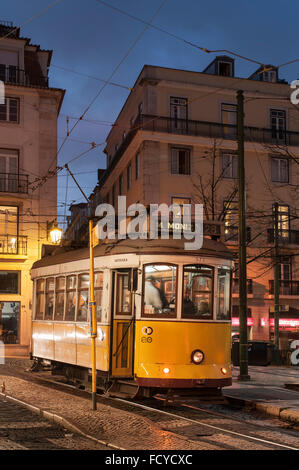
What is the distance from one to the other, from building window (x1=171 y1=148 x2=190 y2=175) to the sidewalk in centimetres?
1829

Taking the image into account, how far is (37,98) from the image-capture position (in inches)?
1371

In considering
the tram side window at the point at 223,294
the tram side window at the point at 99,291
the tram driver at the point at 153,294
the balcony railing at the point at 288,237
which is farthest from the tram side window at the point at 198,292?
the balcony railing at the point at 288,237

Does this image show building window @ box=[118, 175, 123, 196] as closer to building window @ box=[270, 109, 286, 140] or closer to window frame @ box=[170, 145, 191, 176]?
window frame @ box=[170, 145, 191, 176]

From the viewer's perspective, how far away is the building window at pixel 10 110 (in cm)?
3412

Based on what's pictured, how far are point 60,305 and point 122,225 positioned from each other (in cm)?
288

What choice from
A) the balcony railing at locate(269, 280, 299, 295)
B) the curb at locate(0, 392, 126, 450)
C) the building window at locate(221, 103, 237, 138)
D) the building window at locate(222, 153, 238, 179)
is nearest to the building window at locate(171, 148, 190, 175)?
the building window at locate(222, 153, 238, 179)

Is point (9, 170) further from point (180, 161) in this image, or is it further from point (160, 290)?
point (160, 290)

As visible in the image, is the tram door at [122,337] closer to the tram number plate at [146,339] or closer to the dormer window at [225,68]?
the tram number plate at [146,339]

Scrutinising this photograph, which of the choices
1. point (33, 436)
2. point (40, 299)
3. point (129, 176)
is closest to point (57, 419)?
point (33, 436)

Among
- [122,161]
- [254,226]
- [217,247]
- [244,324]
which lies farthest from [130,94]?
[217,247]

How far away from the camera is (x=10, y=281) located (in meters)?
33.7

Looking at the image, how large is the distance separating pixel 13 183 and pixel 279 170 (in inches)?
607

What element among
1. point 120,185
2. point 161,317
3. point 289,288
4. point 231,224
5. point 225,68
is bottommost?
point 161,317

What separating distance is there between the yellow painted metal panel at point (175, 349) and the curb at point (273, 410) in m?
1.20
